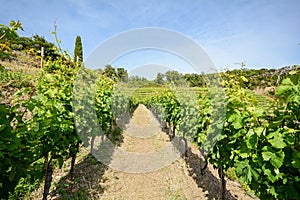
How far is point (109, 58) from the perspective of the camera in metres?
6.62

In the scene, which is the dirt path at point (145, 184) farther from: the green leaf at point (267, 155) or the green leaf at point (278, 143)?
the green leaf at point (278, 143)

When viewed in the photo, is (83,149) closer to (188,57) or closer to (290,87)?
(188,57)

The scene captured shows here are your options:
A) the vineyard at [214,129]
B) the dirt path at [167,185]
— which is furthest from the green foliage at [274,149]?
the dirt path at [167,185]

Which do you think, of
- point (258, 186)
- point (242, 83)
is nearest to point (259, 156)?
point (258, 186)

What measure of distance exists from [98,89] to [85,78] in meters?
1.34

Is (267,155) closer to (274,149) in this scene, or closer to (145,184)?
(274,149)

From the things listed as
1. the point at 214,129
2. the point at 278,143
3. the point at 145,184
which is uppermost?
the point at 278,143

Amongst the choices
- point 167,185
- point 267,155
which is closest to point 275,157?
point 267,155

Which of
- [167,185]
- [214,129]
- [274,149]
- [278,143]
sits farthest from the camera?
[167,185]

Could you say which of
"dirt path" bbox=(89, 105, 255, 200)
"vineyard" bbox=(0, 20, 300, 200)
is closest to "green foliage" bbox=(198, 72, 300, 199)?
"vineyard" bbox=(0, 20, 300, 200)

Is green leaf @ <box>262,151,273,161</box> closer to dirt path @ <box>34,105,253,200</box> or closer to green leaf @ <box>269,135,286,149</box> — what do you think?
green leaf @ <box>269,135,286,149</box>

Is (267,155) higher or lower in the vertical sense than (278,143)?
lower

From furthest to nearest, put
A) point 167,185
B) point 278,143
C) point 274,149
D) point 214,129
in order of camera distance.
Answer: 1. point 167,185
2. point 214,129
3. point 274,149
4. point 278,143

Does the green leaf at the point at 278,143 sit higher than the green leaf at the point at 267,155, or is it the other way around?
the green leaf at the point at 278,143
